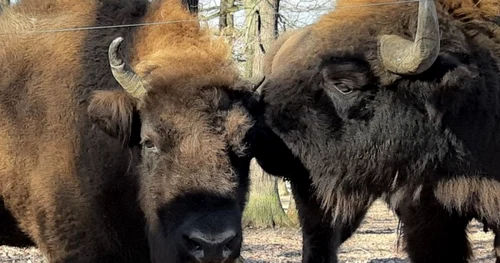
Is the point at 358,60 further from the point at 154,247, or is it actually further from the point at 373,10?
the point at 154,247

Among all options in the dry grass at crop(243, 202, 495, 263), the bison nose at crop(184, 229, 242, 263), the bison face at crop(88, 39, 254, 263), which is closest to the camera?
the bison nose at crop(184, 229, 242, 263)

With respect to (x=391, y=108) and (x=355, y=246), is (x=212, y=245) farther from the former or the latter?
(x=355, y=246)

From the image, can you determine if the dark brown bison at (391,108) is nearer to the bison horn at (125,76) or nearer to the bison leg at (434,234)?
the bison leg at (434,234)

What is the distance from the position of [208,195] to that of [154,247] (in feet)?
2.43

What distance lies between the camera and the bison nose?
16.1 ft

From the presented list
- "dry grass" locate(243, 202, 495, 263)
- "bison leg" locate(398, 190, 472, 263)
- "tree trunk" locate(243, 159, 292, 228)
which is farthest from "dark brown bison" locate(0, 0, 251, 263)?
"tree trunk" locate(243, 159, 292, 228)

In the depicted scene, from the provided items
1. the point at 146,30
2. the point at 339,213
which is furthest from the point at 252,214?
the point at 146,30

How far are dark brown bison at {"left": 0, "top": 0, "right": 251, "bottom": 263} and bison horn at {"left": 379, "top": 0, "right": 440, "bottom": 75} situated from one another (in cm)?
120

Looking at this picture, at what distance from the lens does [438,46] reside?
19.3 ft

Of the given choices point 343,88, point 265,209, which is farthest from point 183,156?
point 265,209

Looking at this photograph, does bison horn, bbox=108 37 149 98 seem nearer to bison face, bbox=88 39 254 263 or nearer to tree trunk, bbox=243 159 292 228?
bison face, bbox=88 39 254 263

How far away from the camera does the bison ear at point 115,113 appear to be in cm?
561

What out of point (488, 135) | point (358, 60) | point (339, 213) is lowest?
point (339, 213)

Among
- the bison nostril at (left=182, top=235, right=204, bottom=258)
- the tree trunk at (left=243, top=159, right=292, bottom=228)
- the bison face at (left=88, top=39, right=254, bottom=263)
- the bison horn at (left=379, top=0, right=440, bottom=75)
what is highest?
the bison horn at (left=379, top=0, right=440, bottom=75)
